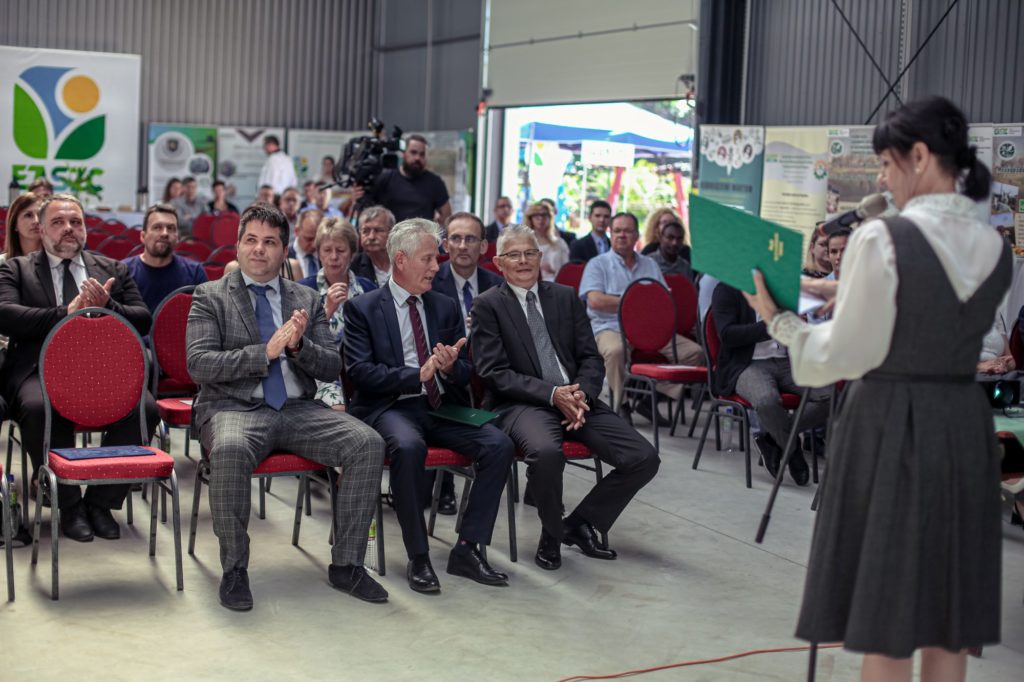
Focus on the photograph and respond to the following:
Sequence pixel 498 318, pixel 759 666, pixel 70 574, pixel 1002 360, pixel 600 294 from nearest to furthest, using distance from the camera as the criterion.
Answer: pixel 759 666
pixel 70 574
pixel 498 318
pixel 1002 360
pixel 600 294

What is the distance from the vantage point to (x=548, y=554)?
4.23 m

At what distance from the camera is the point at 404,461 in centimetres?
396

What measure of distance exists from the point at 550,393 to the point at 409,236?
0.79 m

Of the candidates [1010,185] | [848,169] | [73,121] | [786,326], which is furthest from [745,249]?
[73,121]

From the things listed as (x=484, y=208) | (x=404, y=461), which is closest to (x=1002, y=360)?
(x=404, y=461)

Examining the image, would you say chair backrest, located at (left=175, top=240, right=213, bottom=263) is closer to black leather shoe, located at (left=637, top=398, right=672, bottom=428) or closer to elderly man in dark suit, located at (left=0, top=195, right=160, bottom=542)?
black leather shoe, located at (left=637, top=398, right=672, bottom=428)

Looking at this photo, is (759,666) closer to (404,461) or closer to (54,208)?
(404,461)

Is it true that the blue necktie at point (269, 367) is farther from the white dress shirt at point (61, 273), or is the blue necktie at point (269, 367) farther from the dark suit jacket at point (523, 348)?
the white dress shirt at point (61, 273)

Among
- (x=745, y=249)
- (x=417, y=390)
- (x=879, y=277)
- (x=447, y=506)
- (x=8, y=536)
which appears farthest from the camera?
(x=447, y=506)

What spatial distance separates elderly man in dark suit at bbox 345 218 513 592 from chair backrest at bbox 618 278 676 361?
2.09m

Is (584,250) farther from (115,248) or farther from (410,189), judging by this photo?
(115,248)

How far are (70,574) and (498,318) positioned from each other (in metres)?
1.77

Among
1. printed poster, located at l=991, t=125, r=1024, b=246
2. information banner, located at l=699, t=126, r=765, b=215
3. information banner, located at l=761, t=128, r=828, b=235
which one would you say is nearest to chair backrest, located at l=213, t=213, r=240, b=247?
information banner, located at l=699, t=126, r=765, b=215

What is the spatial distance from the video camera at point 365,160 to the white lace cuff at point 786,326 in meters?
5.78
